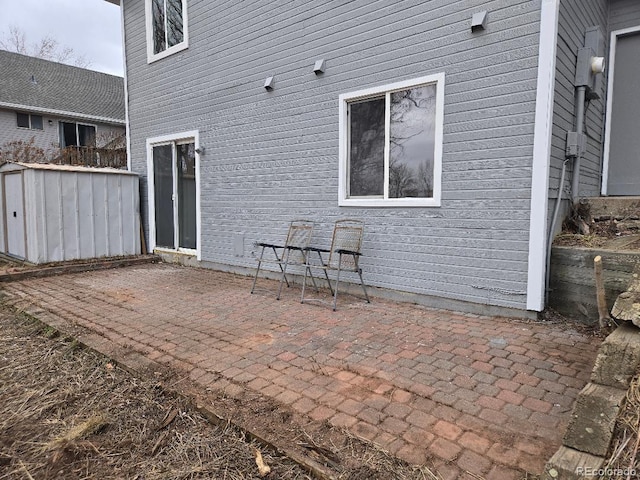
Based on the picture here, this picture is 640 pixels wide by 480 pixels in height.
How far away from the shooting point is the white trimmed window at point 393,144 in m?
4.25

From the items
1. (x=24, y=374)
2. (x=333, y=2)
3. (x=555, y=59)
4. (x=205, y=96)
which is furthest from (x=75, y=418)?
(x=205, y=96)

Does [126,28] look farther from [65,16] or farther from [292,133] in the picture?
[65,16]

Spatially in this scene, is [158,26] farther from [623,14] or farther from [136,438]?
[136,438]

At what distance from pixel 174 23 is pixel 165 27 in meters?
0.34

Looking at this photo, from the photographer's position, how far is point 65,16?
92.2ft

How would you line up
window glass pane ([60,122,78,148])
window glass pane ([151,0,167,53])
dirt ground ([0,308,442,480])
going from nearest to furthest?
dirt ground ([0,308,442,480]) < window glass pane ([151,0,167,53]) < window glass pane ([60,122,78,148])

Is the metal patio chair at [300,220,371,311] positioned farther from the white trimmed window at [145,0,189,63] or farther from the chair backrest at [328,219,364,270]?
the white trimmed window at [145,0,189,63]

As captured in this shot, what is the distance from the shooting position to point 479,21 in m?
3.76

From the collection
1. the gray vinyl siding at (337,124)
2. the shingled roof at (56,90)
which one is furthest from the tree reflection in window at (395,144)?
the shingled roof at (56,90)

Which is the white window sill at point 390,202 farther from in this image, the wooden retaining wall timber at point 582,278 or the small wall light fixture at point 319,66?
the small wall light fixture at point 319,66

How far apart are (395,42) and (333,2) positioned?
1.09 meters

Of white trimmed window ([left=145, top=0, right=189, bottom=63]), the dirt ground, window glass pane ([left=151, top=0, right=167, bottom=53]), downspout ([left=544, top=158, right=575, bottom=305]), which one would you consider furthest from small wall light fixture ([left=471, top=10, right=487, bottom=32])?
window glass pane ([left=151, top=0, right=167, bottom=53])

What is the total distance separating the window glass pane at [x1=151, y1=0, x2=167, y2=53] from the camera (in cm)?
748

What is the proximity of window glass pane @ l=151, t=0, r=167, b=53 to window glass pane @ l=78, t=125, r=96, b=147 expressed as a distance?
9918mm
